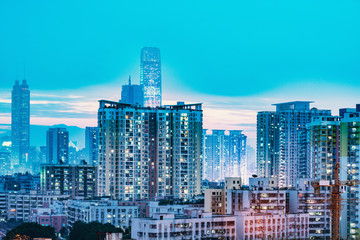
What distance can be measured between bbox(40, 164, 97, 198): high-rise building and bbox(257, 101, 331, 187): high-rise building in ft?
96.5

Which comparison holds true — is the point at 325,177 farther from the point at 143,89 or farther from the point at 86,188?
the point at 143,89

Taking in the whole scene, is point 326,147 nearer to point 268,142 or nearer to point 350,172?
point 350,172

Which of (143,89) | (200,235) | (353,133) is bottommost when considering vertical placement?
(200,235)

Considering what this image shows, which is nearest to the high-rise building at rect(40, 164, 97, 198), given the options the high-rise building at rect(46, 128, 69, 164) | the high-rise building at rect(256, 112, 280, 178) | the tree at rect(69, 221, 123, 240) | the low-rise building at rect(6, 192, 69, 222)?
the low-rise building at rect(6, 192, 69, 222)

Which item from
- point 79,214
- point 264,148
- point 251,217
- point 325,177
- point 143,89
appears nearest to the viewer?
point 251,217

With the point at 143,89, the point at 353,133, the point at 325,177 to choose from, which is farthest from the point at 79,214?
the point at 143,89

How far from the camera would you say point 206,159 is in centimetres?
17712

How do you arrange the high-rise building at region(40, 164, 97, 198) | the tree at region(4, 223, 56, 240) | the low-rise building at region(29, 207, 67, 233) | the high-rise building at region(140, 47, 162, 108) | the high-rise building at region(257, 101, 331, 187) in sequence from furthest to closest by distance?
the high-rise building at region(140, 47, 162, 108)
the high-rise building at region(257, 101, 331, 187)
the high-rise building at region(40, 164, 97, 198)
the low-rise building at region(29, 207, 67, 233)
the tree at region(4, 223, 56, 240)

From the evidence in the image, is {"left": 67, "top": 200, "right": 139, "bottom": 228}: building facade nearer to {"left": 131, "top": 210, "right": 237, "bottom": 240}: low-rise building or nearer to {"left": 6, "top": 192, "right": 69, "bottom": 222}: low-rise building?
{"left": 131, "top": 210, "right": 237, "bottom": 240}: low-rise building

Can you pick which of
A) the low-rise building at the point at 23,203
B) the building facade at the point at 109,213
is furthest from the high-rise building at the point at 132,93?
the building facade at the point at 109,213

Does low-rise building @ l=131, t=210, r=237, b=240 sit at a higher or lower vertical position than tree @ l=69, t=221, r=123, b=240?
higher

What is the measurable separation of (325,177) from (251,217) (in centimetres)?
1847

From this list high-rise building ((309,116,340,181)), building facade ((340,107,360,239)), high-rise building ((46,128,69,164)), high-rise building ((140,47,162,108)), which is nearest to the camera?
building facade ((340,107,360,239))

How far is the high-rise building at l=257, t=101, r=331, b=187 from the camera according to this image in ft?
392
